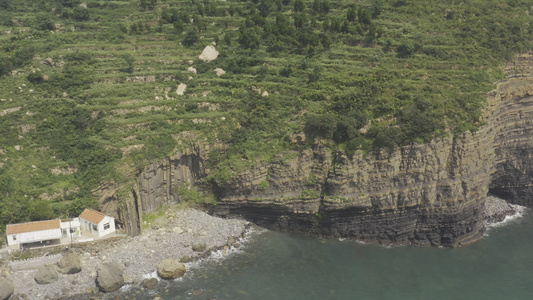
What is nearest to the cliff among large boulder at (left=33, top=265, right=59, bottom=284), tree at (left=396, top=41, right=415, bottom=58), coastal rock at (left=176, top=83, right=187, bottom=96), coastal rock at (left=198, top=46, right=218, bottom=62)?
coastal rock at (left=176, top=83, right=187, bottom=96)

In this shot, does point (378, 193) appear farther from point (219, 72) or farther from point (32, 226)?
point (32, 226)

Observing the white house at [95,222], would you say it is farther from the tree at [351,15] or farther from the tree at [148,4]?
the tree at [351,15]

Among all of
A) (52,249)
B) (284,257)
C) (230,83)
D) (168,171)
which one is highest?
(230,83)

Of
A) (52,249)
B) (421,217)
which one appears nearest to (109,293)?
(52,249)

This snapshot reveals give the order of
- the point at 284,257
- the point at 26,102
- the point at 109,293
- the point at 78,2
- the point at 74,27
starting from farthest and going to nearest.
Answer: the point at 78,2, the point at 74,27, the point at 26,102, the point at 284,257, the point at 109,293

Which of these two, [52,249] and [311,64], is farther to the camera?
[311,64]

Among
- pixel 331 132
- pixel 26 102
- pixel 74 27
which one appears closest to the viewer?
pixel 331 132

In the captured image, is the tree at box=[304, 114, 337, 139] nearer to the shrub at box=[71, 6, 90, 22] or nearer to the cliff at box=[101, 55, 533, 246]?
the cliff at box=[101, 55, 533, 246]

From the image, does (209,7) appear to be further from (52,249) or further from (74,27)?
(52,249)
